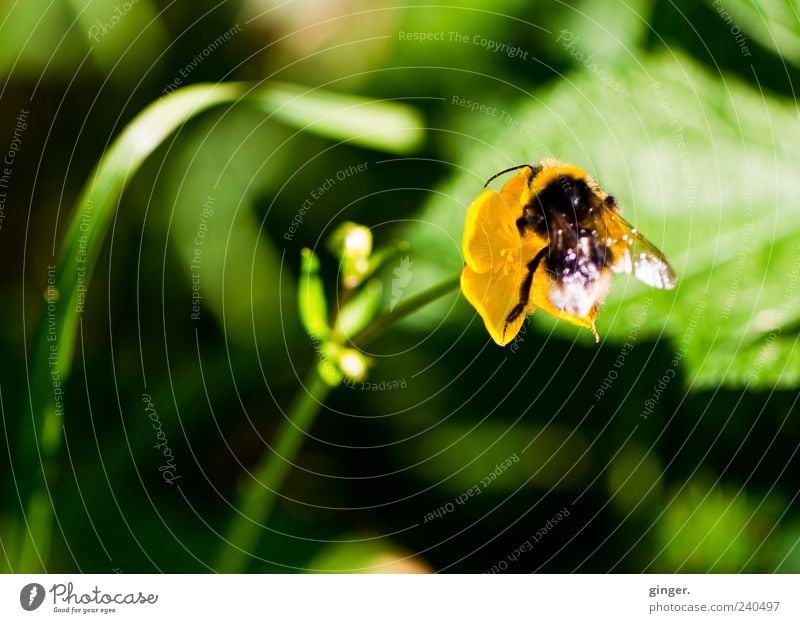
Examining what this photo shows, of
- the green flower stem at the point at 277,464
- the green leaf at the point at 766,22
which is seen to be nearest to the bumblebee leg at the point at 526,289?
the green flower stem at the point at 277,464

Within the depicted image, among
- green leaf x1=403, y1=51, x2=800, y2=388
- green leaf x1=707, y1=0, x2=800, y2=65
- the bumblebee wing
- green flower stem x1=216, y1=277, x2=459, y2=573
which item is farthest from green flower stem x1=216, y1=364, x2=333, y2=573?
green leaf x1=707, y1=0, x2=800, y2=65

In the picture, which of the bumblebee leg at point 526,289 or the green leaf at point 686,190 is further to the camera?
the green leaf at point 686,190

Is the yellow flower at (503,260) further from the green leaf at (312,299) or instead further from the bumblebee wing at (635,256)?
the green leaf at (312,299)

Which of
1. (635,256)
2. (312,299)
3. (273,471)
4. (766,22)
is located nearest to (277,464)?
(273,471)

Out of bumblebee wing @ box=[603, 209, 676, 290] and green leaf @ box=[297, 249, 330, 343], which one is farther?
green leaf @ box=[297, 249, 330, 343]

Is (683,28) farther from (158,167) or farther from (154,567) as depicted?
(154,567)

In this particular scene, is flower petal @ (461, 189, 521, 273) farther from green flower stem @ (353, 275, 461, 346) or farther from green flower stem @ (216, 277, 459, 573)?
green flower stem @ (216, 277, 459, 573)
